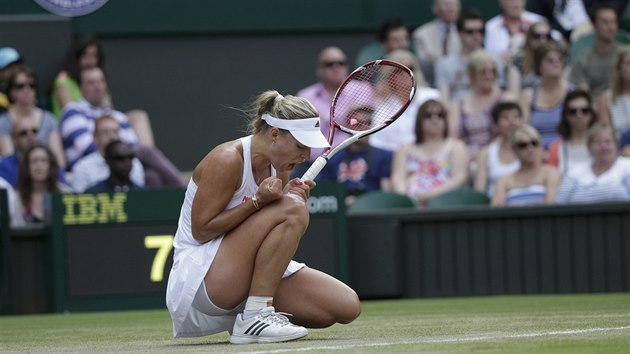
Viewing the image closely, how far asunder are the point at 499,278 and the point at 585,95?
1650mm

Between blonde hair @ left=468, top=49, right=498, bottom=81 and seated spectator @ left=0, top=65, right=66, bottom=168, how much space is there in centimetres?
360

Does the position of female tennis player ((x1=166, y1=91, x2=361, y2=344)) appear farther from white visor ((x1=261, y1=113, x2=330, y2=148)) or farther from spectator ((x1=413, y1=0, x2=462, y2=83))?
spectator ((x1=413, y1=0, x2=462, y2=83))

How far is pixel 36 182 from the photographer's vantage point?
10.3 meters

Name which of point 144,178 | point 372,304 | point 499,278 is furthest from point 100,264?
point 499,278

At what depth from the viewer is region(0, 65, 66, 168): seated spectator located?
10.9 m

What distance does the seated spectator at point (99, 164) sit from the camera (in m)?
10.7

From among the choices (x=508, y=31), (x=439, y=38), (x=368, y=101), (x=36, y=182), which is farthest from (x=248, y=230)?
(x=508, y=31)

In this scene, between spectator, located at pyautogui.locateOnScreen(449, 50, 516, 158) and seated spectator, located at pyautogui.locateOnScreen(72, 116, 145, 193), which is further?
spectator, located at pyautogui.locateOnScreen(449, 50, 516, 158)

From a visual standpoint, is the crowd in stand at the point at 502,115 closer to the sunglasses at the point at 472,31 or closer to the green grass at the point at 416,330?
the sunglasses at the point at 472,31

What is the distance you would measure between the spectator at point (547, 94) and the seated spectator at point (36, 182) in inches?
160

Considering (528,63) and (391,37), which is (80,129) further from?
(528,63)

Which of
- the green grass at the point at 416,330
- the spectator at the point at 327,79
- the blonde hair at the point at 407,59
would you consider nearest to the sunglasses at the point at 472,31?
the blonde hair at the point at 407,59

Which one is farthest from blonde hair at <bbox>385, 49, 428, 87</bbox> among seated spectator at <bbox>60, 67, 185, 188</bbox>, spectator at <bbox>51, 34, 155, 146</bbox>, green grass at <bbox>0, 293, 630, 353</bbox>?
green grass at <bbox>0, 293, 630, 353</bbox>

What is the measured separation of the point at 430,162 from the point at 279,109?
5.25 meters
